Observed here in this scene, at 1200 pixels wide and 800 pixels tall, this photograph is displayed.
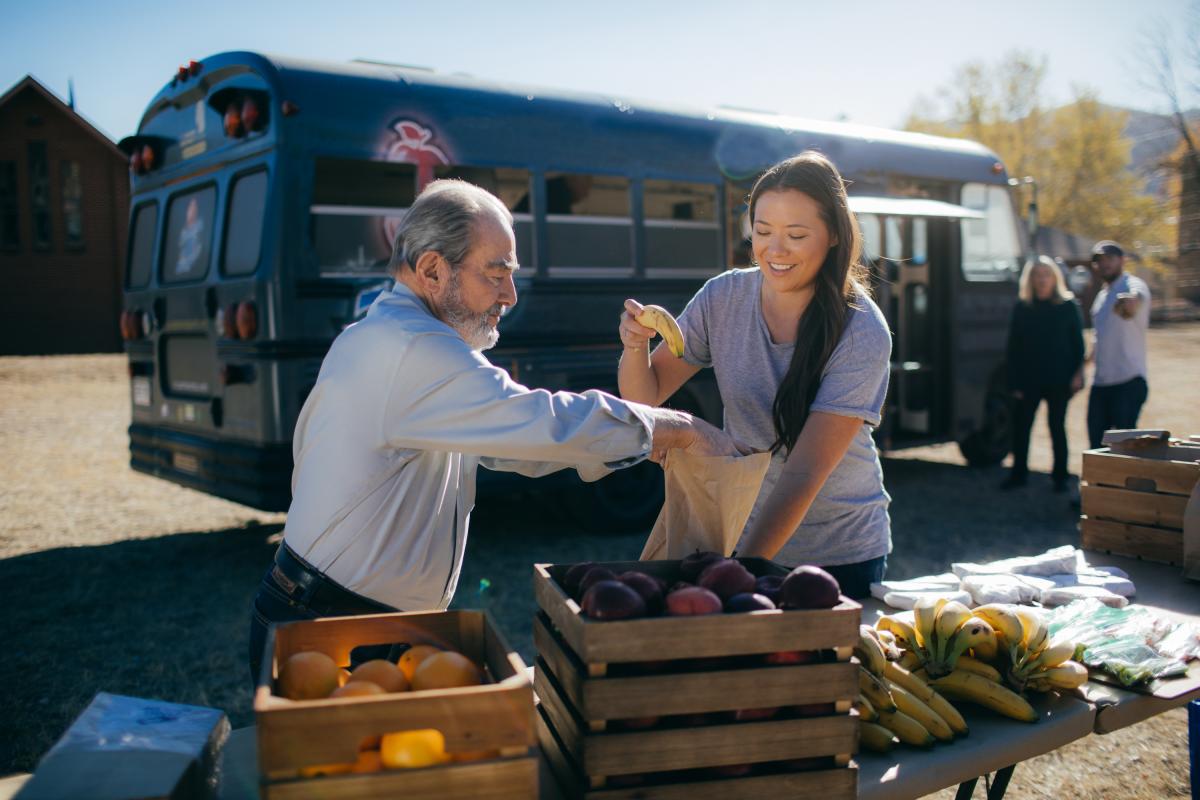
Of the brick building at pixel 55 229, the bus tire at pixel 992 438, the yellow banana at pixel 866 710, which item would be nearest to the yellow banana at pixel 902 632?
the yellow banana at pixel 866 710

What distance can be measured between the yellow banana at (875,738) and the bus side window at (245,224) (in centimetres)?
470

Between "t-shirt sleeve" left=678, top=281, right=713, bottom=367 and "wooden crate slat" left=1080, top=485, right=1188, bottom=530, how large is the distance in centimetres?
169

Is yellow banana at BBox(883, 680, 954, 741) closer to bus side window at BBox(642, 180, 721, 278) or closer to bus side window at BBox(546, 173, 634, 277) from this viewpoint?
bus side window at BBox(546, 173, 634, 277)

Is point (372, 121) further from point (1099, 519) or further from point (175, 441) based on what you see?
point (1099, 519)

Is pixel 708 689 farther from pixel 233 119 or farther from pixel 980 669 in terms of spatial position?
pixel 233 119

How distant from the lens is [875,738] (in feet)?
6.29

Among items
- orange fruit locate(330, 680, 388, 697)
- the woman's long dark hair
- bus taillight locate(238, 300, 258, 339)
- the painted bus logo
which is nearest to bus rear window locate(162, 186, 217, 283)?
bus taillight locate(238, 300, 258, 339)

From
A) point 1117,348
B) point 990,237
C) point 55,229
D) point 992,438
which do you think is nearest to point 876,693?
point 1117,348

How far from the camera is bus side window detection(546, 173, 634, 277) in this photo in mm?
6656

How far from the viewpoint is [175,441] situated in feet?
21.7

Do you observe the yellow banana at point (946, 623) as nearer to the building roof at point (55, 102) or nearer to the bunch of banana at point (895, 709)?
the bunch of banana at point (895, 709)

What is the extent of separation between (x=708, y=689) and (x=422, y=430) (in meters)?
0.73

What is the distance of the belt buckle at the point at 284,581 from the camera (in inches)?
83.9

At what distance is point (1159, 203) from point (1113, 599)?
48.8 meters
